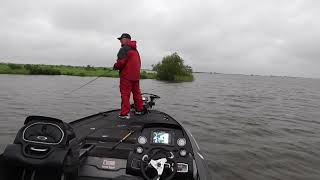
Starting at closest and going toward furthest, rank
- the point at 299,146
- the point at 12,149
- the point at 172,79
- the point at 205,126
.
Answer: the point at 12,149
the point at 299,146
the point at 205,126
the point at 172,79

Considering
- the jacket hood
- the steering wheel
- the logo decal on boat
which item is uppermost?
the jacket hood

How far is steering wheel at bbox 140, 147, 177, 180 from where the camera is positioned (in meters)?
4.80

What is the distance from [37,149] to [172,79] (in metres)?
62.6

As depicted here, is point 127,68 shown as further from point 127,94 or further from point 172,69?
point 172,69

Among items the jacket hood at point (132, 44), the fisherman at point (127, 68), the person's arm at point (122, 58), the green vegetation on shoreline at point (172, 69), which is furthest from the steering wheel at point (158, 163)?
the green vegetation on shoreline at point (172, 69)

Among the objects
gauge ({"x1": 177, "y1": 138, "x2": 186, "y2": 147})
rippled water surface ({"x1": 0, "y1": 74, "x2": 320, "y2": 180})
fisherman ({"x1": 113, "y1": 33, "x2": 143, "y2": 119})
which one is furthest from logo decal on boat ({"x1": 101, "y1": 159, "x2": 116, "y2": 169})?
rippled water surface ({"x1": 0, "y1": 74, "x2": 320, "y2": 180})

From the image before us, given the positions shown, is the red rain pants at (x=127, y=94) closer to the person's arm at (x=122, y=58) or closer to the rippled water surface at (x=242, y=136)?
the person's arm at (x=122, y=58)

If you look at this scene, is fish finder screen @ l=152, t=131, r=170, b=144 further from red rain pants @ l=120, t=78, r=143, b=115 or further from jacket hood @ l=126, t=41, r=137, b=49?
jacket hood @ l=126, t=41, r=137, b=49

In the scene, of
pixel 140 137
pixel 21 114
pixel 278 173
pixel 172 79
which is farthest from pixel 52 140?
pixel 172 79

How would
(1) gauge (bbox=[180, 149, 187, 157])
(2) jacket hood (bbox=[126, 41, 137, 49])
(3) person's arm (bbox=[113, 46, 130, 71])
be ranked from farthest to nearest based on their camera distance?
(2) jacket hood (bbox=[126, 41, 137, 49]) < (3) person's arm (bbox=[113, 46, 130, 71]) < (1) gauge (bbox=[180, 149, 187, 157])

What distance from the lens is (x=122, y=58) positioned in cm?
980

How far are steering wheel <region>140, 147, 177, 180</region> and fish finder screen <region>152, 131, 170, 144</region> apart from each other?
128 mm

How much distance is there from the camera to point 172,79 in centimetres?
6712

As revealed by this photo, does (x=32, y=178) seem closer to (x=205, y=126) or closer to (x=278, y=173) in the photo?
(x=278, y=173)
